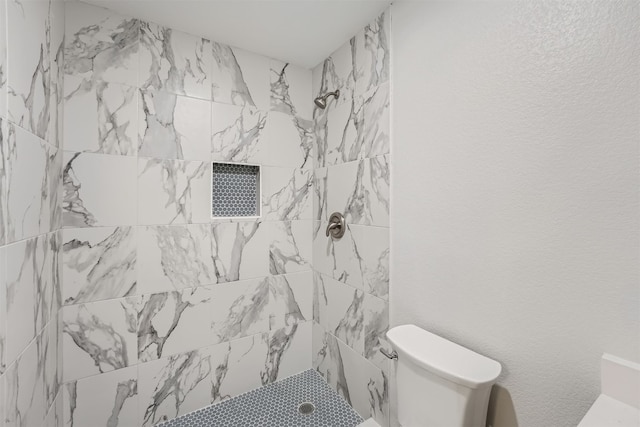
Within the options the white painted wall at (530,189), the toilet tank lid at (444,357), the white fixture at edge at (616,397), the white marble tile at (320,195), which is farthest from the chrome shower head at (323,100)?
the white fixture at edge at (616,397)

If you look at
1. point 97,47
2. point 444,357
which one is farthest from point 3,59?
point 444,357

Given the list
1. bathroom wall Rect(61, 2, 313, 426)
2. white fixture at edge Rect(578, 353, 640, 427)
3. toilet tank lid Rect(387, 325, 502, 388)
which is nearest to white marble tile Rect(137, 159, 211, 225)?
bathroom wall Rect(61, 2, 313, 426)

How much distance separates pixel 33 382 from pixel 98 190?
814mm

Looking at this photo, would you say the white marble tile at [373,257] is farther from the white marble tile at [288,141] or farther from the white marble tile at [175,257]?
the white marble tile at [175,257]

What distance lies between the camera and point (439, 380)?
90cm

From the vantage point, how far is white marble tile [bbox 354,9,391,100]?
1358 millimetres

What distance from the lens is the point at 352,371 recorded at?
1.58m

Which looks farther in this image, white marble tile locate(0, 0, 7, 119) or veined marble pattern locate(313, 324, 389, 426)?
veined marble pattern locate(313, 324, 389, 426)

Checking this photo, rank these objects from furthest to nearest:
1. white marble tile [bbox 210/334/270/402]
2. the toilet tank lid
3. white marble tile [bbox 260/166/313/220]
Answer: white marble tile [bbox 260/166/313/220]
white marble tile [bbox 210/334/270/402]
the toilet tank lid

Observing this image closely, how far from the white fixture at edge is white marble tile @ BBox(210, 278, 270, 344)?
152 cm

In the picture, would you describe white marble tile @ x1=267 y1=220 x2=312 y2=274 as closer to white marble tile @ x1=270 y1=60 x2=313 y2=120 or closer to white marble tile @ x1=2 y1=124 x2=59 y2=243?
white marble tile @ x1=270 y1=60 x2=313 y2=120

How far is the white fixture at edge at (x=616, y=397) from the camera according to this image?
60 cm

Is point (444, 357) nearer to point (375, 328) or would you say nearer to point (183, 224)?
point (375, 328)

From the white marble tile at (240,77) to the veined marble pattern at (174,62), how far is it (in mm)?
48
